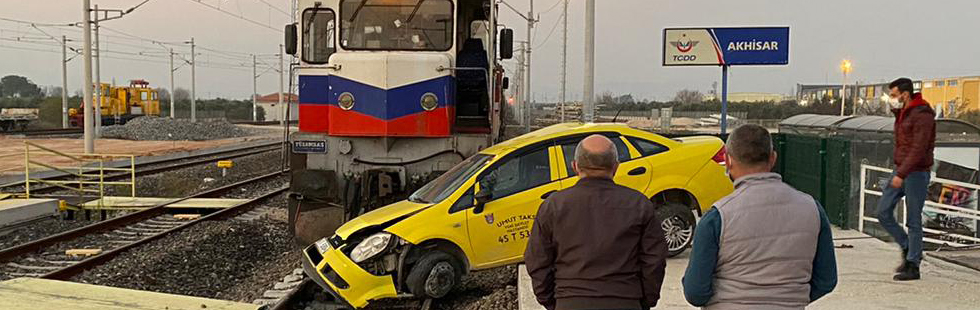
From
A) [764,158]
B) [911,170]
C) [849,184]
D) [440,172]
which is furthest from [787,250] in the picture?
[849,184]

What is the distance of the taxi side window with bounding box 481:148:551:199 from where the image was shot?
8.12 metres

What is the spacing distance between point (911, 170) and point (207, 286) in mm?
7568

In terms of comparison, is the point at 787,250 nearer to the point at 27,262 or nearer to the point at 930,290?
the point at 930,290

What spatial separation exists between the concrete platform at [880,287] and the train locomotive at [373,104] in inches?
126

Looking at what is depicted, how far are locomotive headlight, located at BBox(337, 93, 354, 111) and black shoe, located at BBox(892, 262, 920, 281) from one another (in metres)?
6.78

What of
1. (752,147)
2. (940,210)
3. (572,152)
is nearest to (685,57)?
(940,210)

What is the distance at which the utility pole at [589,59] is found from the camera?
14359mm

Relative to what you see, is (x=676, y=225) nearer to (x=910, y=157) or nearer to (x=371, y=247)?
(x=910, y=157)

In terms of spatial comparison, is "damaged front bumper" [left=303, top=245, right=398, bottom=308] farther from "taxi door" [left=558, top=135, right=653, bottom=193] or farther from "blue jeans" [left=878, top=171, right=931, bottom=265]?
"blue jeans" [left=878, top=171, right=931, bottom=265]

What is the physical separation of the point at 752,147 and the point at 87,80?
28.2 metres

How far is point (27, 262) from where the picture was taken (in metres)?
10.9

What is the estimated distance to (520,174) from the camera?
829 centimetres

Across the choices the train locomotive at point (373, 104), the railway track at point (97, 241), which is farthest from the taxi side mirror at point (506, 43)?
the railway track at point (97, 241)

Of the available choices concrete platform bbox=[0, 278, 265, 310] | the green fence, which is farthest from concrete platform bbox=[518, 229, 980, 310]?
concrete platform bbox=[0, 278, 265, 310]
